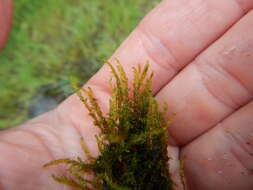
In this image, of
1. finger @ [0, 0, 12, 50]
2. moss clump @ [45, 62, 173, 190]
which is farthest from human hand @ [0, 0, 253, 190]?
finger @ [0, 0, 12, 50]

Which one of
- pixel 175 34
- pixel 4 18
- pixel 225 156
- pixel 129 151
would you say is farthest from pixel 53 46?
pixel 225 156

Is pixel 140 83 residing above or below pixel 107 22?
below

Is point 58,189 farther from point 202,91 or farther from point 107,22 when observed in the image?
point 107,22

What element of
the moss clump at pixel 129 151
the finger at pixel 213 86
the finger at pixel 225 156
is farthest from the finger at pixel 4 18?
the finger at pixel 225 156

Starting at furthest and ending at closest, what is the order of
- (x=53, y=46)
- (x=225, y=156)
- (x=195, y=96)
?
(x=53, y=46) < (x=195, y=96) < (x=225, y=156)

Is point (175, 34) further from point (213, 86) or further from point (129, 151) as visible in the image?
point (129, 151)

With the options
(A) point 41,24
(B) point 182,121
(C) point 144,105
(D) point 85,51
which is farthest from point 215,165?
(A) point 41,24

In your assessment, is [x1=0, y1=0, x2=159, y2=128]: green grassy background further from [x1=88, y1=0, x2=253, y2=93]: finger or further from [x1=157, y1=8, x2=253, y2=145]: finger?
[x1=157, y1=8, x2=253, y2=145]: finger
